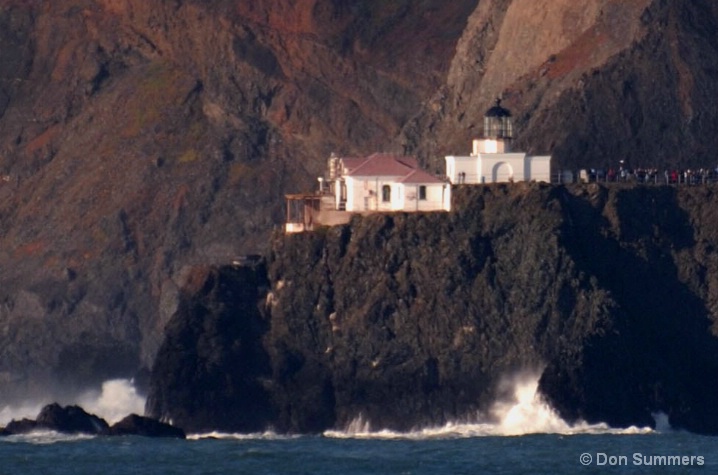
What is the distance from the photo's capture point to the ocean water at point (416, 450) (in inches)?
4663

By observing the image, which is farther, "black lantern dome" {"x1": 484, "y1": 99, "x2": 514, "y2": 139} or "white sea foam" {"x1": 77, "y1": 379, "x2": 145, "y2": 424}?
"white sea foam" {"x1": 77, "y1": 379, "x2": 145, "y2": 424}

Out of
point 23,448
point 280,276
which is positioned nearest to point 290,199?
point 280,276

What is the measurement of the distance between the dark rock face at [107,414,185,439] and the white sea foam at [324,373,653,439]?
415 cm

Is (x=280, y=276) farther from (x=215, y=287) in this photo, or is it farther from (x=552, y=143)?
(x=552, y=143)

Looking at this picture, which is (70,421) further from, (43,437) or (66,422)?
(43,437)

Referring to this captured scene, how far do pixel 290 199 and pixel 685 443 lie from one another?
18411 millimetres

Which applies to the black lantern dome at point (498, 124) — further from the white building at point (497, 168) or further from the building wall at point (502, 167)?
the building wall at point (502, 167)

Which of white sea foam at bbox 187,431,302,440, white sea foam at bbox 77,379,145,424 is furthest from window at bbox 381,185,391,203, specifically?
white sea foam at bbox 77,379,145,424

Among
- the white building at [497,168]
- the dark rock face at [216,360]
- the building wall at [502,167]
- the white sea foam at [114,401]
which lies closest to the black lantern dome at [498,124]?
the white building at [497,168]

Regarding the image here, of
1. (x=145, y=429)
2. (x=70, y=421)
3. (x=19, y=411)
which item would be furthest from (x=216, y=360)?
(x=19, y=411)

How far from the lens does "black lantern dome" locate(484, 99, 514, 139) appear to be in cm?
13562

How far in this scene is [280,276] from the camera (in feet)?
434

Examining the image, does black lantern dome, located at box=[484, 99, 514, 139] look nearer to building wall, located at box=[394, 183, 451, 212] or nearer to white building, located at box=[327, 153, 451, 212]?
white building, located at box=[327, 153, 451, 212]

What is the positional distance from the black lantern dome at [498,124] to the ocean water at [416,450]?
9861 millimetres
